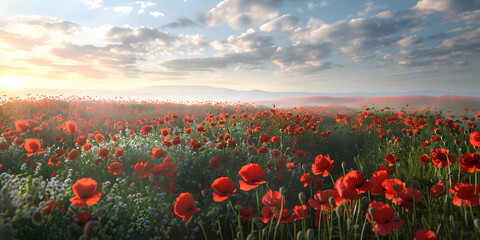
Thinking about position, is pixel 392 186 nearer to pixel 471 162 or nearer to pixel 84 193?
pixel 471 162

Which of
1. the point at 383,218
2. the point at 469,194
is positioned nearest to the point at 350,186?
the point at 383,218

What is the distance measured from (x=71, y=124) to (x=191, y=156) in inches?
64.0

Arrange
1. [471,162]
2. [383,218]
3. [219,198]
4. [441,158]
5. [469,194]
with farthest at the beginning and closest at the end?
1. [441,158]
2. [471,162]
3. [219,198]
4. [469,194]
5. [383,218]

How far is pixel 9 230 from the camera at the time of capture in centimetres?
138

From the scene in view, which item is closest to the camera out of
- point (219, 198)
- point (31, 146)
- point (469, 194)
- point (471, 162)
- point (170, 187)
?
point (469, 194)

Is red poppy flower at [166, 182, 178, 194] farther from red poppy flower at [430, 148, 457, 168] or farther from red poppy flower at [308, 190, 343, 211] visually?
red poppy flower at [430, 148, 457, 168]

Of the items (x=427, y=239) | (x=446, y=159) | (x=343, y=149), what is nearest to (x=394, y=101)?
(x=343, y=149)

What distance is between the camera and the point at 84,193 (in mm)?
1672

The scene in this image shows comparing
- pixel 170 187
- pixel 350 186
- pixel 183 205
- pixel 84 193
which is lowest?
pixel 170 187

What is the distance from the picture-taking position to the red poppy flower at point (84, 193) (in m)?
1.64

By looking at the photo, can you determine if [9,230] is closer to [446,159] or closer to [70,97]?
[446,159]

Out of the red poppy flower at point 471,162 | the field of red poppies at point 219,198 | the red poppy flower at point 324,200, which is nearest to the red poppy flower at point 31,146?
the field of red poppies at point 219,198

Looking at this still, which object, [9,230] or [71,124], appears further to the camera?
[71,124]

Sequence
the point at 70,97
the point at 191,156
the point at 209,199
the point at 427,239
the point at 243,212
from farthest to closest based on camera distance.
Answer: the point at 70,97 → the point at 191,156 → the point at 209,199 → the point at 243,212 → the point at 427,239
